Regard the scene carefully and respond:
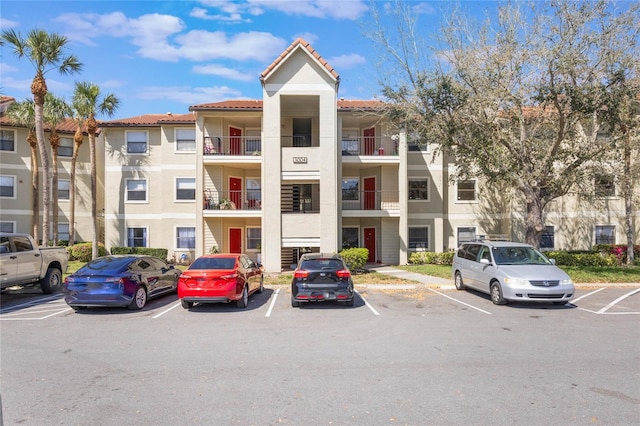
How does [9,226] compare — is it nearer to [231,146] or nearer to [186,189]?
[186,189]

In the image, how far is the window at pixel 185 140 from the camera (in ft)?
74.0

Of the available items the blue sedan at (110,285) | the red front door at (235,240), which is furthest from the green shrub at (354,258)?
the blue sedan at (110,285)

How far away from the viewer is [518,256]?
11.8 m

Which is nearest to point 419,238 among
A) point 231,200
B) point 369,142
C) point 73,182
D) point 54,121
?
point 369,142

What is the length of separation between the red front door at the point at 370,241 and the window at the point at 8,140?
72.6 ft

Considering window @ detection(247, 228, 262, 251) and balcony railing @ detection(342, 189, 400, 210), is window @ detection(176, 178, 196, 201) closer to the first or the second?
window @ detection(247, 228, 262, 251)

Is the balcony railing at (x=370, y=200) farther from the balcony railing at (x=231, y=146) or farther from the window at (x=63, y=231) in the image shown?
the window at (x=63, y=231)

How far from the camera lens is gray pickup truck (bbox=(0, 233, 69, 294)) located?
11.2 meters

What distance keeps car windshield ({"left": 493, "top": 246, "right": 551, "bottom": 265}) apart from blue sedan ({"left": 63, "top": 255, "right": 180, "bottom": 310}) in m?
10.3

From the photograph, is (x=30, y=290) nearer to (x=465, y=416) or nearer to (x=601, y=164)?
(x=465, y=416)

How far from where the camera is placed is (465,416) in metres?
4.38

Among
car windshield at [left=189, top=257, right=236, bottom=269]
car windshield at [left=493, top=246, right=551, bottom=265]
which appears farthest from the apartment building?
car windshield at [left=189, top=257, right=236, bottom=269]

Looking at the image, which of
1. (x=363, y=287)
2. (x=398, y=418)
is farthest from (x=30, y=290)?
(x=398, y=418)

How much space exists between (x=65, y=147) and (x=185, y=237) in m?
10.4
